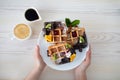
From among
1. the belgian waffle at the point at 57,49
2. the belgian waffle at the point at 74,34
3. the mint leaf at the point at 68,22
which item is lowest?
the belgian waffle at the point at 57,49

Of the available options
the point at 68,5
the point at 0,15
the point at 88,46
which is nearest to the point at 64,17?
the point at 68,5

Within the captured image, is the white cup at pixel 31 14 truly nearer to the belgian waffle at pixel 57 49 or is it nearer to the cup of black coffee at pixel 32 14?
the cup of black coffee at pixel 32 14

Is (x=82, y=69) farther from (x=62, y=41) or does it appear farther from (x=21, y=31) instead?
(x=21, y=31)

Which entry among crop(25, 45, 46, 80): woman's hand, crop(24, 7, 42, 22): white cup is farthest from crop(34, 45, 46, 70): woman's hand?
crop(24, 7, 42, 22): white cup

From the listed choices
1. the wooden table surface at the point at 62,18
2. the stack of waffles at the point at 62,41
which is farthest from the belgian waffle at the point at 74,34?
the wooden table surface at the point at 62,18

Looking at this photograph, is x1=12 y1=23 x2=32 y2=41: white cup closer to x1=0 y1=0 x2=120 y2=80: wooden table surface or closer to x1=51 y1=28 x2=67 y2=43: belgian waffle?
x1=0 y1=0 x2=120 y2=80: wooden table surface

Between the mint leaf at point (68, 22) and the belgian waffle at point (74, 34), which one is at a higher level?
the mint leaf at point (68, 22)

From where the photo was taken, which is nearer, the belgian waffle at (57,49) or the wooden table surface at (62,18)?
the belgian waffle at (57,49)
